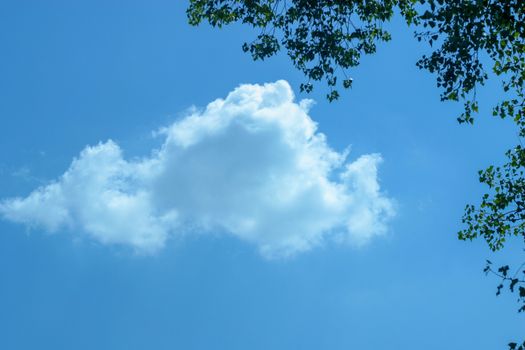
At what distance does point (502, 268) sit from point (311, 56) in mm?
8853

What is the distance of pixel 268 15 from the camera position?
20.3m

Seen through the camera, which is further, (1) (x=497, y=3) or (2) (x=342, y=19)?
(2) (x=342, y=19)

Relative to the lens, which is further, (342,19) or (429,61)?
(342,19)

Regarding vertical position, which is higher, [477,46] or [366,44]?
[366,44]

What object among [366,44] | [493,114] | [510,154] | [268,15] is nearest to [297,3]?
[268,15]

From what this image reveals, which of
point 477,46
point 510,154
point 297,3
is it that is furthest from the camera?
point 510,154

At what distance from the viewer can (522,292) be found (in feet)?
48.8

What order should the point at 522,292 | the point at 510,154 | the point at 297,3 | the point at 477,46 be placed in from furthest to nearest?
the point at 510,154 < the point at 297,3 < the point at 477,46 < the point at 522,292

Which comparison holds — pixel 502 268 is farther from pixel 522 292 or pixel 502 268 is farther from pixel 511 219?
pixel 511 219

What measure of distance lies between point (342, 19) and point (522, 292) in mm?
9786

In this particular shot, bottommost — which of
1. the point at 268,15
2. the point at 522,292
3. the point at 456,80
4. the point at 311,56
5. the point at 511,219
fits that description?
the point at 522,292


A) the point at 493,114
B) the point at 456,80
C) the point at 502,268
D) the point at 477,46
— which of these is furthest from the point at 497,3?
Answer: the point at 502,268

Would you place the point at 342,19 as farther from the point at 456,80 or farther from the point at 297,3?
the point at 456,80

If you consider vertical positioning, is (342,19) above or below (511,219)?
above
